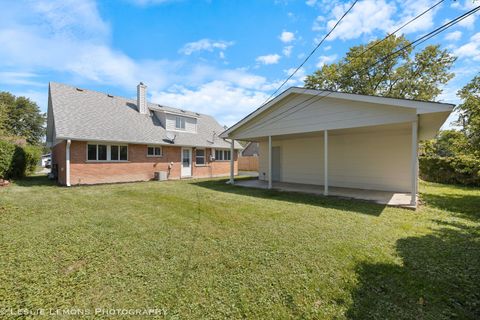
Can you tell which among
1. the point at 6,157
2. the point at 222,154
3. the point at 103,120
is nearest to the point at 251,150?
the point at 222,154

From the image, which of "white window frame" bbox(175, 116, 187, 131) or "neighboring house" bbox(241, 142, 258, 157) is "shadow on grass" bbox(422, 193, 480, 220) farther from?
"neighboring house" bbox(241, 142, 258, 157)

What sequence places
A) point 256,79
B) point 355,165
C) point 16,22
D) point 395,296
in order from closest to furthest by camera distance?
point 395,296 → point 16,22 → point 355,165 → point 256,79

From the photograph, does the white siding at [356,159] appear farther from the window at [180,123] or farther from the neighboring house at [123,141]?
the window at [180,123]

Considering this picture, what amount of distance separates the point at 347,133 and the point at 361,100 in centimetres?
310

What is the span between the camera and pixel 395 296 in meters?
2.59

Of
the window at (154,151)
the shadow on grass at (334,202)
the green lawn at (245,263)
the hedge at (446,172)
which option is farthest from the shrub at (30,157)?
the hedge at (446,172)

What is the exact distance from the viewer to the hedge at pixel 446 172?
13.0 m

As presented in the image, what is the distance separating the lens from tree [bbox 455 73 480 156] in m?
8.78

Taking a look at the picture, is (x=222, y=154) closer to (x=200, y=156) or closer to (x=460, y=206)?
(x=200, y=156)

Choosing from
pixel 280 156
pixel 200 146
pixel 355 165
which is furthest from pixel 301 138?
pixel 200 146

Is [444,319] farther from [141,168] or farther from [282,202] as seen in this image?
[141,168]

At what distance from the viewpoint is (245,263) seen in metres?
3.35

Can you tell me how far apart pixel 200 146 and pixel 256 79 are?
669cm

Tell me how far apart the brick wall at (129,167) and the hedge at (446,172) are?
1563 centimetres
